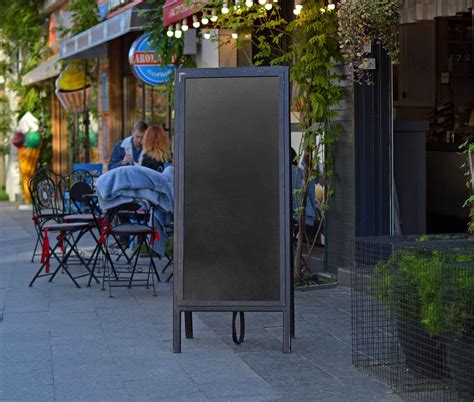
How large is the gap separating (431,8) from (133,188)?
355cm

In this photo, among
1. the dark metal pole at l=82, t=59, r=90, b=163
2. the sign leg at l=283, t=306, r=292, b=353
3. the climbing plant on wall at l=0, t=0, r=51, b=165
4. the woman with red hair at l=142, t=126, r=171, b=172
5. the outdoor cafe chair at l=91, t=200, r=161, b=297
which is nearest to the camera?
the sign leg at l=283, t=306, r=292, b=353

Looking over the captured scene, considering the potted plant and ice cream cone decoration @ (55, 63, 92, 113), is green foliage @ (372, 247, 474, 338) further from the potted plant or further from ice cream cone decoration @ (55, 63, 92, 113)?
ice cream cone decoration @ (55, 63, 92, 113)

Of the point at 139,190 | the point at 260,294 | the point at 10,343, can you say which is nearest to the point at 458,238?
the point at 260,294

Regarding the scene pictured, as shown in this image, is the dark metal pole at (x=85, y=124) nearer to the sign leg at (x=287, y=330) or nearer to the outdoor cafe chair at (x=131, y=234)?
the outdoor cafe chair at (x=131, y=234)

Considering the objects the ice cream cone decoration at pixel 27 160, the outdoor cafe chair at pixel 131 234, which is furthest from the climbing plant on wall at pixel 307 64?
the ice cream cone decoration at pixel 27 160

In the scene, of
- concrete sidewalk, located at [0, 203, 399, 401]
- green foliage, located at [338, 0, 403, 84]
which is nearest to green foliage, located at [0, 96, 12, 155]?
concrete sidewalk, located at [0, 203, 399, 401]

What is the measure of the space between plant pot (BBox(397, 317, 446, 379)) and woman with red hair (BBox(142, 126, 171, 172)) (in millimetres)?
6737

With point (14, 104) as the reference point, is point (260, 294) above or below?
below

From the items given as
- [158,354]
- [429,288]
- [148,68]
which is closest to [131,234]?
[158,354]

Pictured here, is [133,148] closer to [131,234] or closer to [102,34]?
[102,34]

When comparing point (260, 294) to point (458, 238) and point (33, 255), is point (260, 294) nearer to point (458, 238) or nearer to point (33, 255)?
point (458, 238)

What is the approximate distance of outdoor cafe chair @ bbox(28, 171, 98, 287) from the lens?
11.4 m

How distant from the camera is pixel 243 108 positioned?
25.2 ft

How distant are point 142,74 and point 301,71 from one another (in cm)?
505
